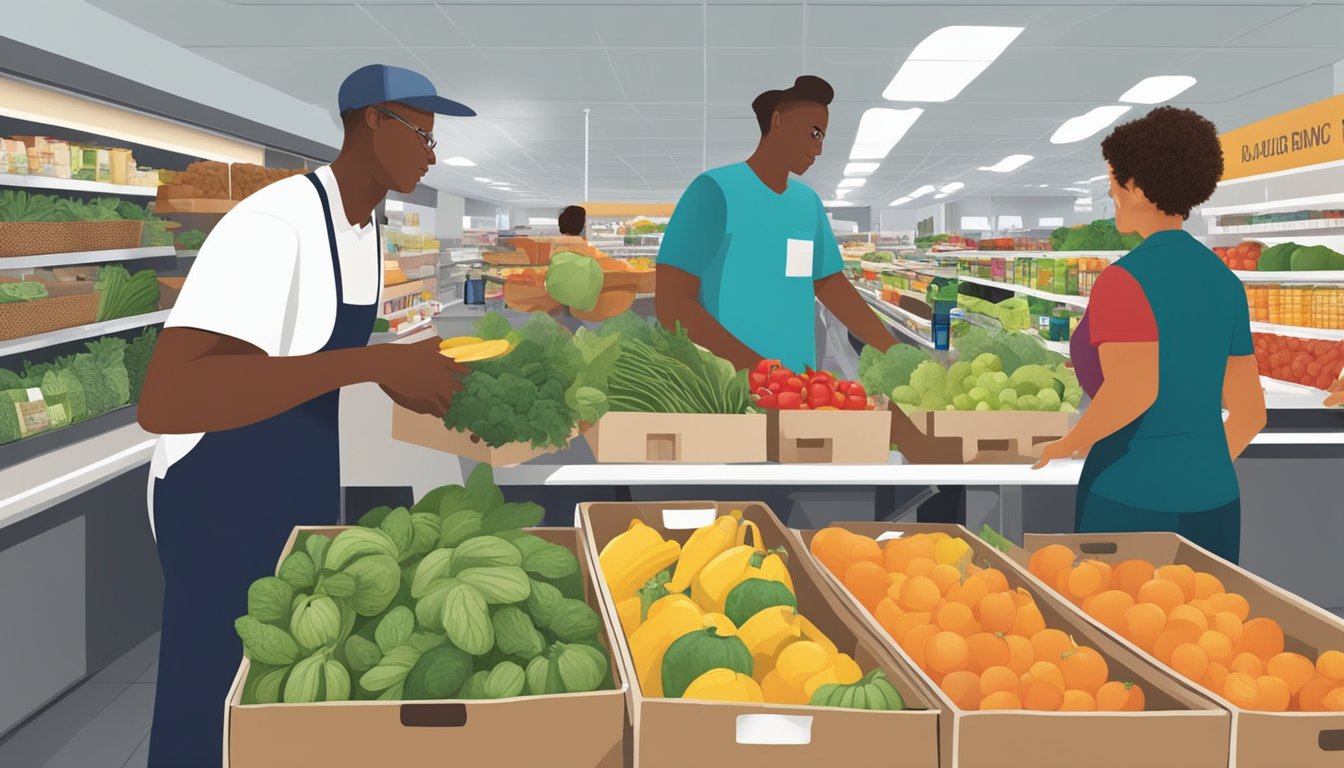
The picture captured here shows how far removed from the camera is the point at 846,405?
2.39 metres

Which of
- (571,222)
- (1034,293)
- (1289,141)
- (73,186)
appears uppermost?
(1289,141)

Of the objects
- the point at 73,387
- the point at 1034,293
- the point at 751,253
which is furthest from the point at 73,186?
the point at 1034,293

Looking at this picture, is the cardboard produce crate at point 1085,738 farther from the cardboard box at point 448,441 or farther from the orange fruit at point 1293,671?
the cardboard box at point 448,441

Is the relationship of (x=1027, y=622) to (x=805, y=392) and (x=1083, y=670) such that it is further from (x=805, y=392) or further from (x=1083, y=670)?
(x=805, y=392)

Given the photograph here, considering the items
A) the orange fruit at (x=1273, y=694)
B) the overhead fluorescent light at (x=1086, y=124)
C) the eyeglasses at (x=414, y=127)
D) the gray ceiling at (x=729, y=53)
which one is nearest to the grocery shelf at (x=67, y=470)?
the eyeglasses at (x=414, y=127)

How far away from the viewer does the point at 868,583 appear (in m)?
1.52

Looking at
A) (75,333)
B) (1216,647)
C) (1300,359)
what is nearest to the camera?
(1216,647)

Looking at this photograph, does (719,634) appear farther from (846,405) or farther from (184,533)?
(846,405)

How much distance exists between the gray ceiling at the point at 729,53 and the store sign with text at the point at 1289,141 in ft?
2.26

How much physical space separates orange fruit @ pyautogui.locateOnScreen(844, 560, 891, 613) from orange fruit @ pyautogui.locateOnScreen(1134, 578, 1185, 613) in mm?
360

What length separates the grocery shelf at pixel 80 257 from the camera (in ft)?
12.9

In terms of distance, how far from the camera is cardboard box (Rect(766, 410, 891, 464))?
2.28 metres

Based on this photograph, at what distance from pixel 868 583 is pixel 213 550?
1.08 m

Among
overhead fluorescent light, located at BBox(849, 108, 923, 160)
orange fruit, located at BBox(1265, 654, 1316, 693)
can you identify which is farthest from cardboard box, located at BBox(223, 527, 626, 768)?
overhead fluorescent light, located at BBox(849, 108, 923, 160)
